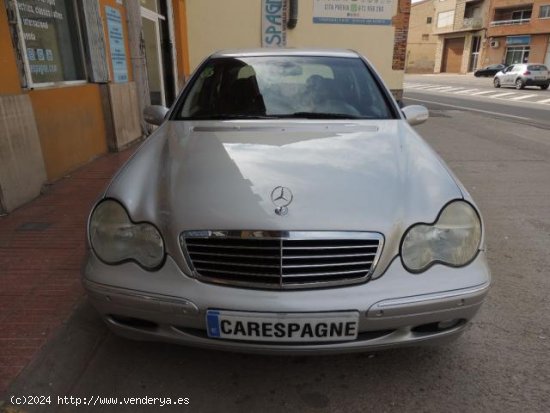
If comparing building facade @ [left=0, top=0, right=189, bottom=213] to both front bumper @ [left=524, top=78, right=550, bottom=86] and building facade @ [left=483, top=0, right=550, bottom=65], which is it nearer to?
front bumper @ [left=524, top=78, right=550, bottom=86]

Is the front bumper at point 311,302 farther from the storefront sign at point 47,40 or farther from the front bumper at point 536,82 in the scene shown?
the front bumper at point 536,82

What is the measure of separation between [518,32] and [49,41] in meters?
50.3

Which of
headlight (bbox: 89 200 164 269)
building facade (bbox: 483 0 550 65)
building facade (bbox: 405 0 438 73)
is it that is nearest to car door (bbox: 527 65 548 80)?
building facade (bbox: 483 0 550 65)

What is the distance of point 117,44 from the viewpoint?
676cm

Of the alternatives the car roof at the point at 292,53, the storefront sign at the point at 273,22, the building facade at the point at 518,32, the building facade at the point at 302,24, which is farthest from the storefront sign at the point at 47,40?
the building facade at the point at 518,32

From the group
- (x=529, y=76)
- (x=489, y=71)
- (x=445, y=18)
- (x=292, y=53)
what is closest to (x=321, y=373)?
(x=292, y=53)

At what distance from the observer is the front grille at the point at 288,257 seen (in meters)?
1.85

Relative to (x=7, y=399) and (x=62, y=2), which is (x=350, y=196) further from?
(x=62, y=2)

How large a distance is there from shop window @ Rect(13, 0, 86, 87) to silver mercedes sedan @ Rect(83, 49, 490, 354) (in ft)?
10.9

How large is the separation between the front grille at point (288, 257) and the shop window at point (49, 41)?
372cm

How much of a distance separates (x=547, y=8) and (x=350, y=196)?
5082cm

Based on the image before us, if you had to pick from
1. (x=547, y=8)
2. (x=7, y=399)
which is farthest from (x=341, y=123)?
(x=547, y=8)

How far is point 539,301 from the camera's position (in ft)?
9.73

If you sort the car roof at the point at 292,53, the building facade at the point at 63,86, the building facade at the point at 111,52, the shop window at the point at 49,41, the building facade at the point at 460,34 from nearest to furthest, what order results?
the car roof at the point at 292,53, the building facade at the point at 63,86, the building facade at the point at 111,52, the shop window at the point at 49,41, the building facade at the point at 460,34
